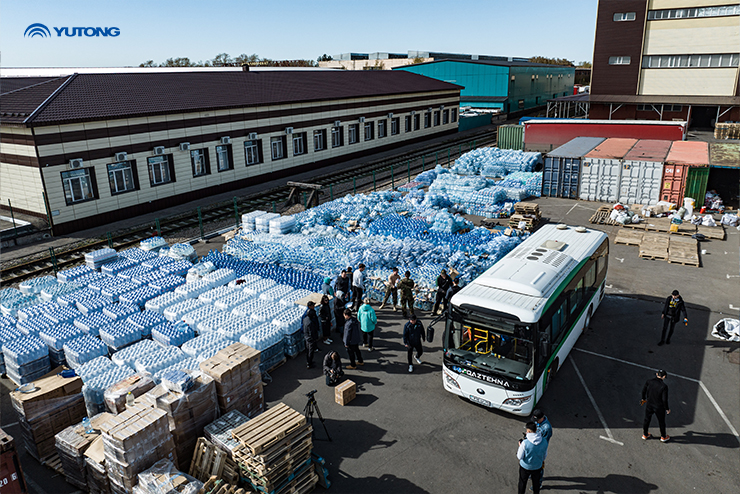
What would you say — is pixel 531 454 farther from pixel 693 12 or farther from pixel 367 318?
pixel 693 12

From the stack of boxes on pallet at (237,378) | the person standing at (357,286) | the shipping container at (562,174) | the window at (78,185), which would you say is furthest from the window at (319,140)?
the stack of boxes on pallet at (237,378)

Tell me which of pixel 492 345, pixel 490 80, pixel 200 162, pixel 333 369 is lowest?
pixel 333 369

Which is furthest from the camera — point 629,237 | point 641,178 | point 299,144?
point 299,144

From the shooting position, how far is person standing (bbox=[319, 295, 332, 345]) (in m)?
14.0

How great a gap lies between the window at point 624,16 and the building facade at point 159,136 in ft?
88.3

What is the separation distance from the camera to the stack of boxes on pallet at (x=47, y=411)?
9734mm

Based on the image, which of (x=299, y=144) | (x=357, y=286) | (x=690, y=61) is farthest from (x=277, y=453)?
(x=690, y=61)

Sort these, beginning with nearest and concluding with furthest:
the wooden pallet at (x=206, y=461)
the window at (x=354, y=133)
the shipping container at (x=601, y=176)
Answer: the wooden pallet at (x=206, y=461) → the shipping container at (x=601, y=176) → the window at (x=354, y=133)

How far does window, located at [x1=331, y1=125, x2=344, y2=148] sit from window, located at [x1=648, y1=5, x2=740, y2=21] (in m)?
33.6

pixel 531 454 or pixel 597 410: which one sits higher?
pixel 531 454

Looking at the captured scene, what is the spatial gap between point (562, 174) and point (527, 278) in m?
20.5

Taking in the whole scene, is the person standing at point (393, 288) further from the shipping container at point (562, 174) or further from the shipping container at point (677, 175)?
the shipping container at point (677, 175)

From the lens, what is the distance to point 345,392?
11.4 meters

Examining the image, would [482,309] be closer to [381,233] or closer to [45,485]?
[45,485]
